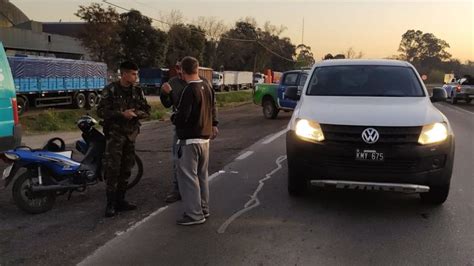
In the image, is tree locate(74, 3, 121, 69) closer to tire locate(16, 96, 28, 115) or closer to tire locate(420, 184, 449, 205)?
tire locate(16, 96, 28, 115)

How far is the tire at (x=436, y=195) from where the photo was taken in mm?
6176

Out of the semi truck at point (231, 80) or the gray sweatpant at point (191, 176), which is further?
the semi truck at point (231, 80)

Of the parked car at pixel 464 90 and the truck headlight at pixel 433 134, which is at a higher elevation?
the parked car at pixel 464 90

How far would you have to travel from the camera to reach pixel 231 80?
5703 centimetres

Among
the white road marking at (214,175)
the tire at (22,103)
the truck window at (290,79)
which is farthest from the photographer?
the tire at (22,103)

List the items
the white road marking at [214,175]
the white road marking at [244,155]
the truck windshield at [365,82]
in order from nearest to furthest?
the truck windshield at [365,82], the white road marking at [214,175], the white road marking at [244,155]

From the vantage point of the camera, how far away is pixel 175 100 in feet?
20.7

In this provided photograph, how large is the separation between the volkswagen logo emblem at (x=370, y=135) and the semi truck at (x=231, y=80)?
1653 inches

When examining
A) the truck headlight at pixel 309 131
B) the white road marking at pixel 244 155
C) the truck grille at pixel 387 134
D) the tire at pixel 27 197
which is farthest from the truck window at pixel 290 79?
the tire at pixel 27 197

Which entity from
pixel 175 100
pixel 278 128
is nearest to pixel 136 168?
pixel 175 100

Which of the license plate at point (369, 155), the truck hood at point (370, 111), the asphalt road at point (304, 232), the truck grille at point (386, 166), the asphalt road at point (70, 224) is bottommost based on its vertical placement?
the asphalt road at point (70, 224)

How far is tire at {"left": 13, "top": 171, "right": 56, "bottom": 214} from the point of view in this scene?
19.8 ft

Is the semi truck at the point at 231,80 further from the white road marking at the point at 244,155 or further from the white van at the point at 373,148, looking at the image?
the white van at the point at 373,148

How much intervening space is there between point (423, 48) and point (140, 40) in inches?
4228
